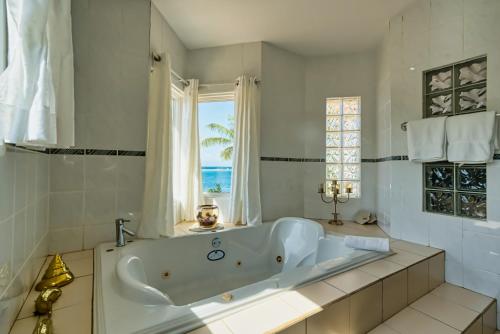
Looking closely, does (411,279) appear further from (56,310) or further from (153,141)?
(153,141)

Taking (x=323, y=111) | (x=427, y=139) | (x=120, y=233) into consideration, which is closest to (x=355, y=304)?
(x=427, y=139)

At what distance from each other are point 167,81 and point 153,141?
19.7 inches

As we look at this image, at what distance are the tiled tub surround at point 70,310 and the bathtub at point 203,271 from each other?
0.13ft

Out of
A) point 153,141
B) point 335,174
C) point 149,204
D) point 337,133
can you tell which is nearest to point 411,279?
point 335,174

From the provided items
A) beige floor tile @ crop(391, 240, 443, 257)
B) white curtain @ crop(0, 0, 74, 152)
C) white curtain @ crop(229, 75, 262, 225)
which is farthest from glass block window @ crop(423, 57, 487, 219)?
white curtain @ crop(0, 0, 74, 152)

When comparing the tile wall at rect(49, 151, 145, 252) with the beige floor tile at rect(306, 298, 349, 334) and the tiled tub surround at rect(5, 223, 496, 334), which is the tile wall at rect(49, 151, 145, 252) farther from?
the beige floor tile at rect(306, 298, 349, 334)

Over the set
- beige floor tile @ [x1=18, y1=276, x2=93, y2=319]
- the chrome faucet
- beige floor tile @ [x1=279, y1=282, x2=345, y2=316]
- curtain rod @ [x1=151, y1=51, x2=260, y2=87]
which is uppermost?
curtain rod @ [x1=151, y1=51, x2=260, y2=87]

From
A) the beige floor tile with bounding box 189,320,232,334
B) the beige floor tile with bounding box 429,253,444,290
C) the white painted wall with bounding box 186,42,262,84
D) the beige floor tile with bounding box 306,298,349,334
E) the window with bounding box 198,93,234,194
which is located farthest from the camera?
the window with bounding box 198,93,234,194

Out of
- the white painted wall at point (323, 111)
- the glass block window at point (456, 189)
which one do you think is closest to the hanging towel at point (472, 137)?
the glass block window at point (456, 189)

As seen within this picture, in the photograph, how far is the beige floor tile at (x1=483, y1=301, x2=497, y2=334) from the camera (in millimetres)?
1380

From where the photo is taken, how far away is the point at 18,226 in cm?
88

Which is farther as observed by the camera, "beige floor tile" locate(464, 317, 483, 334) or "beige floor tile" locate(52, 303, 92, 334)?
"beige floor tile" locate(464, 317, 483, 334)

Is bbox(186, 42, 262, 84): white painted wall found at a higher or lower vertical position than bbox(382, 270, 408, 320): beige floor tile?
higher

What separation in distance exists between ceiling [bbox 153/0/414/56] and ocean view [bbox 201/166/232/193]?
132 cm
